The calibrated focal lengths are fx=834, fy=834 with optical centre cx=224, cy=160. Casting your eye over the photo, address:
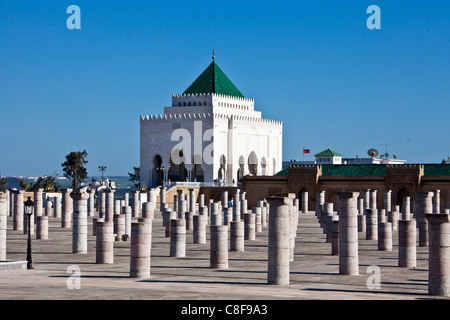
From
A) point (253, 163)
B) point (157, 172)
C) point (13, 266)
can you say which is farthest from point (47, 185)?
point (13, 266)

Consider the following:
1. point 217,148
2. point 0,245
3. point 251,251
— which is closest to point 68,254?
point 0,245

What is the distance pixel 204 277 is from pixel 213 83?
1791 inches

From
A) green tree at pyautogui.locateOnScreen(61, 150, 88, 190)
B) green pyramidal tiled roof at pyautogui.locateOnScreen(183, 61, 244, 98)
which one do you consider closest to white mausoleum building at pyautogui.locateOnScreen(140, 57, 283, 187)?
green pyramidal tiled roof at pyautogui.locateOnScreen(183, 61, 244, 98)

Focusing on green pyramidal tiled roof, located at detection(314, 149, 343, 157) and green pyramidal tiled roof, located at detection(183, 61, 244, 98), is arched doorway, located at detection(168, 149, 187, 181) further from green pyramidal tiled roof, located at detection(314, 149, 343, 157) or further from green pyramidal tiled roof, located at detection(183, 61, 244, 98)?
green pyramidal tiled roof, located at detection(314, 149, 343, 157)

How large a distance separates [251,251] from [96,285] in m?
7.67

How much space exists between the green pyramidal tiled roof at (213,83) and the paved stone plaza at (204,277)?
37723 mm

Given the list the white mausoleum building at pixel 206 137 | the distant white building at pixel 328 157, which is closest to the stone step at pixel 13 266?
the white mausoleum building at pixel 206 137

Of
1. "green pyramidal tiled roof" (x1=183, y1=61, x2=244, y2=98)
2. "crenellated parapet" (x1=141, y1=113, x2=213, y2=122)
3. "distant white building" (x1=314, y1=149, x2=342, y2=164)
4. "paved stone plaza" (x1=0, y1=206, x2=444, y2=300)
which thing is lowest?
"paved stone plaza" (x1=0, y1=206, x2=444, y2=300)

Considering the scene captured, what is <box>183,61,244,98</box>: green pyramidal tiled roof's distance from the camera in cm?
5947

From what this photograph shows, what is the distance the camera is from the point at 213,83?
196ft

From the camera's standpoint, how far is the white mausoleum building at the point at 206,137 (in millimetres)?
56125

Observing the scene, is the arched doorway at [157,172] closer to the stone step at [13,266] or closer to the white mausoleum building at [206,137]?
the white mausoleum building at [206,137]

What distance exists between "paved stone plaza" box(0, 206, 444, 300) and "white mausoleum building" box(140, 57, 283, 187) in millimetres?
33797
